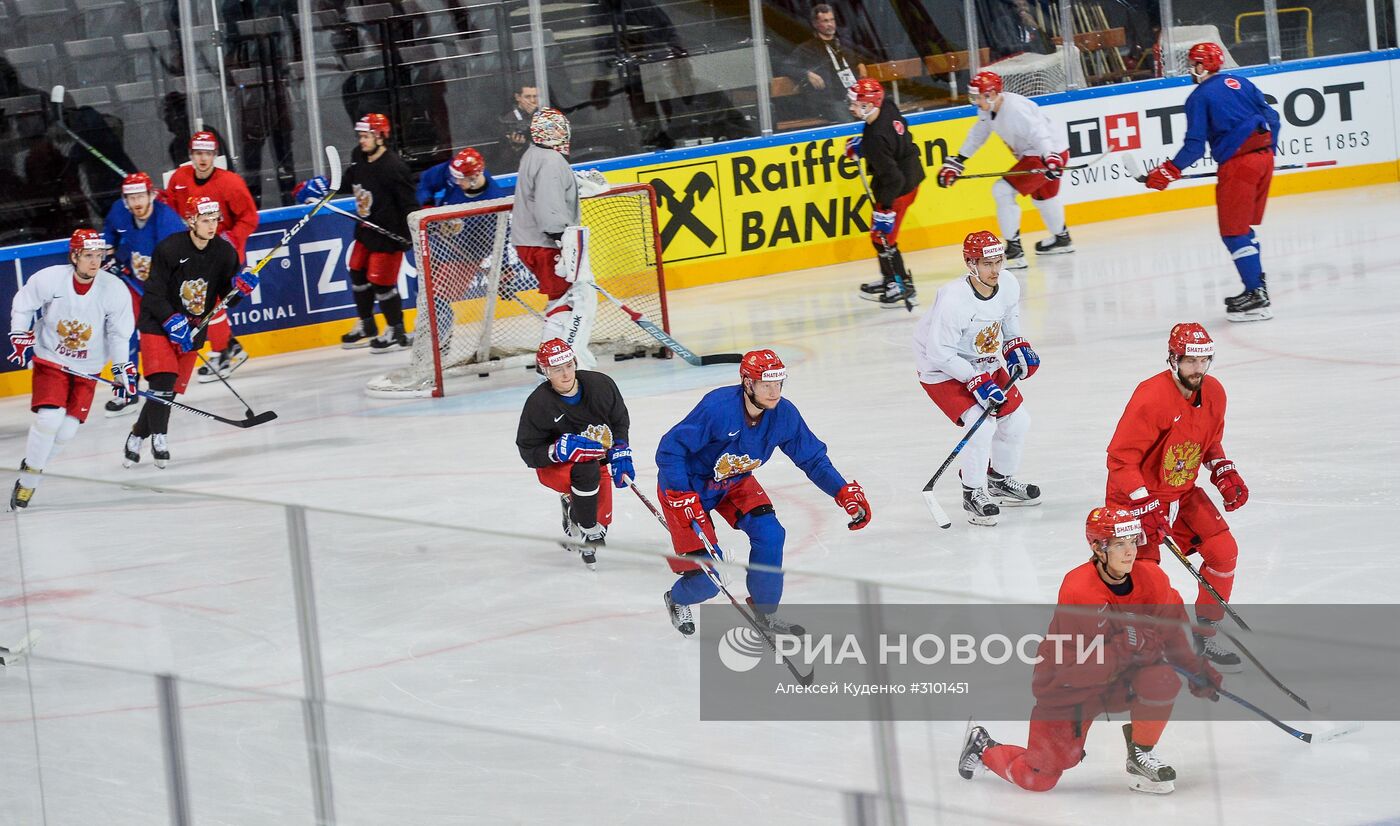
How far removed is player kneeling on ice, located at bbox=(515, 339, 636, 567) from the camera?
5539mm

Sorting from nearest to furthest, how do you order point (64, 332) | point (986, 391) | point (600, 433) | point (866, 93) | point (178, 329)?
1. point (600, 433)
2. point (986, 391)
3. point (64, 332)
4. point (178, 329)
5. point (866, 93)

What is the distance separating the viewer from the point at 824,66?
1270 cm

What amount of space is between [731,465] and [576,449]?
0.72 m

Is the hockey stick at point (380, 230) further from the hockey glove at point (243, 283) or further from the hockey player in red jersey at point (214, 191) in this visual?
the hockey glove at point (243, 283)

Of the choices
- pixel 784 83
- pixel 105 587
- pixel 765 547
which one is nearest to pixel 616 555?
pixel 105 587

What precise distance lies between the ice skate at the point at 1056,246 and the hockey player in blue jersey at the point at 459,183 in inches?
158

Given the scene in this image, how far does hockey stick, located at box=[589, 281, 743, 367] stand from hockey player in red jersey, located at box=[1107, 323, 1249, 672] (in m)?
4.59

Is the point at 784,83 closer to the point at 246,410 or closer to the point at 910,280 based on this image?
the point at 910,280

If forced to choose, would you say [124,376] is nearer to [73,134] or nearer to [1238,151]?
[73,134]

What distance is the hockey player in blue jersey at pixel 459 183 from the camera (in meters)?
9.64

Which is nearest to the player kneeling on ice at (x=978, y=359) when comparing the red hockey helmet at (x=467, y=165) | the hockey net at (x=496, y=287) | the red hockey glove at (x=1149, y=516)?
the red hockey glove at (x=1149, y=516)

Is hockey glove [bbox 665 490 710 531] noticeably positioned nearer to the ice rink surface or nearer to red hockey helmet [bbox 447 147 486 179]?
the ice rink surface

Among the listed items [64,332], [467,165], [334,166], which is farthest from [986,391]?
[334,166]

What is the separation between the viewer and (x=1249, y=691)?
3061 mm
